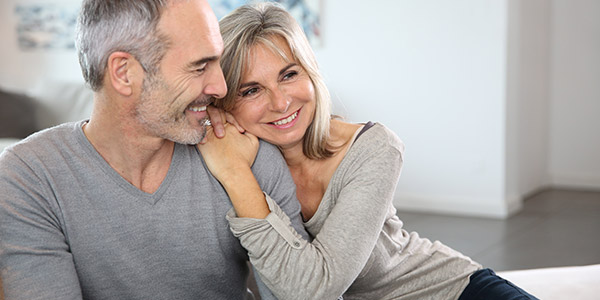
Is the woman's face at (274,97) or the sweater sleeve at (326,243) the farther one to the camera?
the woman's face at (274,97)

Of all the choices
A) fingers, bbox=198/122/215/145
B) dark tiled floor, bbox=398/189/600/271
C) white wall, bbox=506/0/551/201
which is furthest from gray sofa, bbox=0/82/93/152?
fingers, bbox=198/122/215/145

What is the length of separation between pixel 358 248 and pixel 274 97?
0.46 metres

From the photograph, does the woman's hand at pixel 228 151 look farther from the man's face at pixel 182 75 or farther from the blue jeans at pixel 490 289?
the blue jeans at pixel 490 289

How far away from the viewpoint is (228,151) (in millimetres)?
1684

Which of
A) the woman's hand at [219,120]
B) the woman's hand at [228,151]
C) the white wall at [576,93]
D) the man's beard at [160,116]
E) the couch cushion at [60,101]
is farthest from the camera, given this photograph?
the white wall at [576,93]

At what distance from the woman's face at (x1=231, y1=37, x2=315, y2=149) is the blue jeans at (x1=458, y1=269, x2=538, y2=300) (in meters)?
0.61

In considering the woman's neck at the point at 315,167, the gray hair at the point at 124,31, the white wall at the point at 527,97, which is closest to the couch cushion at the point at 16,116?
the white wall at the point at 527,97

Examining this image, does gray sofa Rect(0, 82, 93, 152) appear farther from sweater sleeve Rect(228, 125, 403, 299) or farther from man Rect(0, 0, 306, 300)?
sweater sleeve Rect(228, 125, 403, 299)

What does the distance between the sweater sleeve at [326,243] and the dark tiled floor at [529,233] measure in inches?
89.8

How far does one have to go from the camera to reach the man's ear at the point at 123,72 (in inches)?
58.2

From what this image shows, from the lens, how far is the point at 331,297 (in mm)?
1556

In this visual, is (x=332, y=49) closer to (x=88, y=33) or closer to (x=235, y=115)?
(x=235, y=115)

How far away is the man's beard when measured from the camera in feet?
4.90

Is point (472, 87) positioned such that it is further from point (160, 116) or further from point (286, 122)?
point (160, 116)
